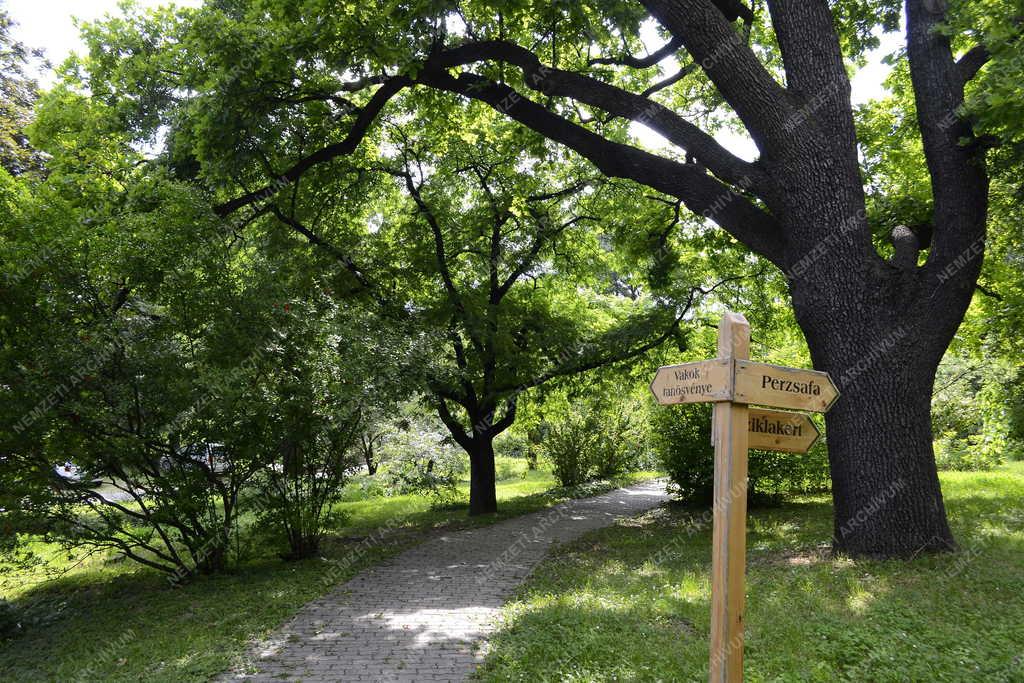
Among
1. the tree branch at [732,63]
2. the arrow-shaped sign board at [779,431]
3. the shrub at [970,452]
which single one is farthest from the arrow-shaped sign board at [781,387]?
the shrub at [970,452]

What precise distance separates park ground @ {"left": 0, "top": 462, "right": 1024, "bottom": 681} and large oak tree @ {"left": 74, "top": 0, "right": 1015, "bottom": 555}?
107 centimetres

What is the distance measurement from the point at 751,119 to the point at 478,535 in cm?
860

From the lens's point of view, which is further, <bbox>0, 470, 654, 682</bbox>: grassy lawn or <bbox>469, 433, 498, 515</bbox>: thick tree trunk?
<bbox>469, 433, 498, 515</bbox>: thick tree trunk

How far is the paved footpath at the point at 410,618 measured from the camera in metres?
5.60

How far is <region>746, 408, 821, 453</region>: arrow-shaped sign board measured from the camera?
12.9 ft

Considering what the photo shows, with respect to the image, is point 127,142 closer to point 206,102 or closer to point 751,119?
point 206,102

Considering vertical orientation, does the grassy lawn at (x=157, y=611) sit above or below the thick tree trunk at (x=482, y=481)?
below

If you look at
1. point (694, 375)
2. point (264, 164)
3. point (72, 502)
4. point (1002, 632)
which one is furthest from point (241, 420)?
point (1002, 632)

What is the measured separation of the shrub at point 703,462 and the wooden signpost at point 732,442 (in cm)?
1003

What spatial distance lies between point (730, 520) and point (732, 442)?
0.42 metres

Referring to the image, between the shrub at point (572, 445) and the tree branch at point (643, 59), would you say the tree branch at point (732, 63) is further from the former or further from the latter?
the shrub at point (572, 445)

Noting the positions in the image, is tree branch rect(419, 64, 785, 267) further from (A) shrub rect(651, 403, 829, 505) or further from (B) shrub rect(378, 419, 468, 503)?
(B) shrub rect(378, 419, 468, 503)

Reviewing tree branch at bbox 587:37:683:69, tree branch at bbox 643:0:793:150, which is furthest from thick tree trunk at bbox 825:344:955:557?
tree branch at bbox 587:37:683:69

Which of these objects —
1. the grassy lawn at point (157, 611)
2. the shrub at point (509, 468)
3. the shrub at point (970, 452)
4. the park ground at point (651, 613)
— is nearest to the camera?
the park ground at point (651, 613)
